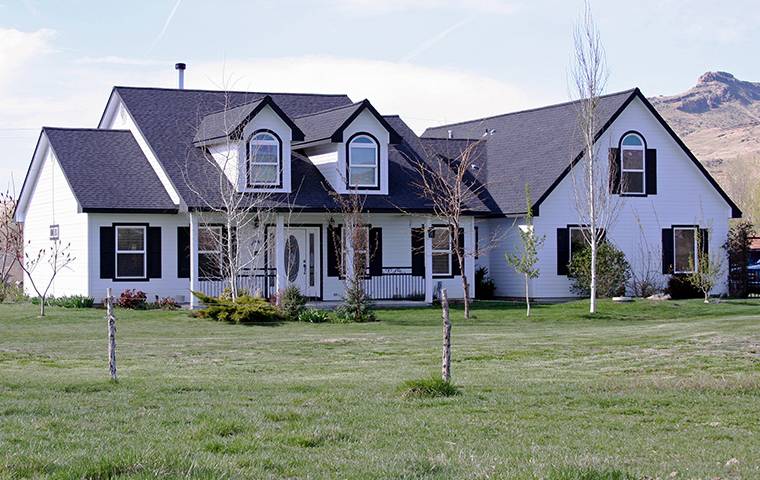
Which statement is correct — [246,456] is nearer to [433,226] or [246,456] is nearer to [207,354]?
[207,354]

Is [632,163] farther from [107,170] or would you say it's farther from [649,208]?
[107,170]

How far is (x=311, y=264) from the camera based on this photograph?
117ft

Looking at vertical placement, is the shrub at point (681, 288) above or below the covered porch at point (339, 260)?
below

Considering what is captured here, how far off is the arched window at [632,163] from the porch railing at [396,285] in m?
7.84

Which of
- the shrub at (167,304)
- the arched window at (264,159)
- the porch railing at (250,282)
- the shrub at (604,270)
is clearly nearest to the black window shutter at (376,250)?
the porch railing at (250,282)

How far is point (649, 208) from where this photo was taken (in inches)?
1515

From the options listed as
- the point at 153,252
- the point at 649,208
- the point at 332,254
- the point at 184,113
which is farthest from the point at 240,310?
the point at 649,208

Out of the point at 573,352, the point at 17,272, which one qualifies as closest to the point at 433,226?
the point at 573,352

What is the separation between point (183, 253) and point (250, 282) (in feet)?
7.19

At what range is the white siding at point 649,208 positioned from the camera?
37219 mm

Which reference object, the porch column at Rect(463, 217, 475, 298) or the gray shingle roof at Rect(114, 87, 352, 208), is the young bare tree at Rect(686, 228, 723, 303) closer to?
the porch column at Rect(463, 217, 475, 298)

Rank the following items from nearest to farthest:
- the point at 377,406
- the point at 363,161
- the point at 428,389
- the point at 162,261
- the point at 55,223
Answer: the point at 377,406 < the point at 428,389 < the point at 162,261 < the point at 363,161 < the point at 55,223

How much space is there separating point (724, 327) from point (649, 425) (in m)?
14.9

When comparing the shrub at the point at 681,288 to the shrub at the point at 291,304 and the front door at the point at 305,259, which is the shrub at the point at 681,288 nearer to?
the front door at the point at 305,259
